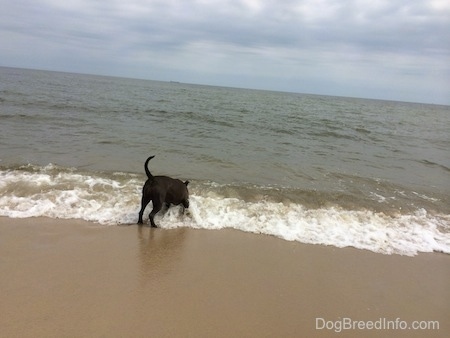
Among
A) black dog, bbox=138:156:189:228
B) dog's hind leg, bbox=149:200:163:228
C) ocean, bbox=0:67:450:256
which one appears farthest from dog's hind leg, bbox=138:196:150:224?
ocean, bbox=0:67:450:256

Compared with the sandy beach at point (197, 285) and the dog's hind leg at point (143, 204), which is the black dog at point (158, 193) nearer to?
the dog's hind leg at point (143, 204)

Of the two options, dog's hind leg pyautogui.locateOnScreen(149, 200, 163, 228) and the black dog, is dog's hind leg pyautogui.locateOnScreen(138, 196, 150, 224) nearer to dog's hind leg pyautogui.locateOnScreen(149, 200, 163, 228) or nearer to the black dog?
the black dog

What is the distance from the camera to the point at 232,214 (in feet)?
19.7

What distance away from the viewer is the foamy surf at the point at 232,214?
214 inches

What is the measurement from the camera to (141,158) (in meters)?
9.59

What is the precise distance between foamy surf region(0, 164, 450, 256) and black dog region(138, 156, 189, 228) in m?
0.30

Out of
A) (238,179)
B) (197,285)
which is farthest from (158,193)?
(238,179)

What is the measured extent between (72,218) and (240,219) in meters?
2.76

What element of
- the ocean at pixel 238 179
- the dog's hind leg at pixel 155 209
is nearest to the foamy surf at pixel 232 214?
the ocean at pixel 238 179

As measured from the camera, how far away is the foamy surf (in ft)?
17.8

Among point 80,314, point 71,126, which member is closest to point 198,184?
point 80,314

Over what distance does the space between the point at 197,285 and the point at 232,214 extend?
2295 millimetres

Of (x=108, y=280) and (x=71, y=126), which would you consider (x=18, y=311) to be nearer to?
(x=108, y=280)

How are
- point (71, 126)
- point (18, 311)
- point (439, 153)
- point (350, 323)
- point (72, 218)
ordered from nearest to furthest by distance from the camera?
point (18, 311), point (350, 323), point (72, 218), point (71, 126), point (439, 153)
